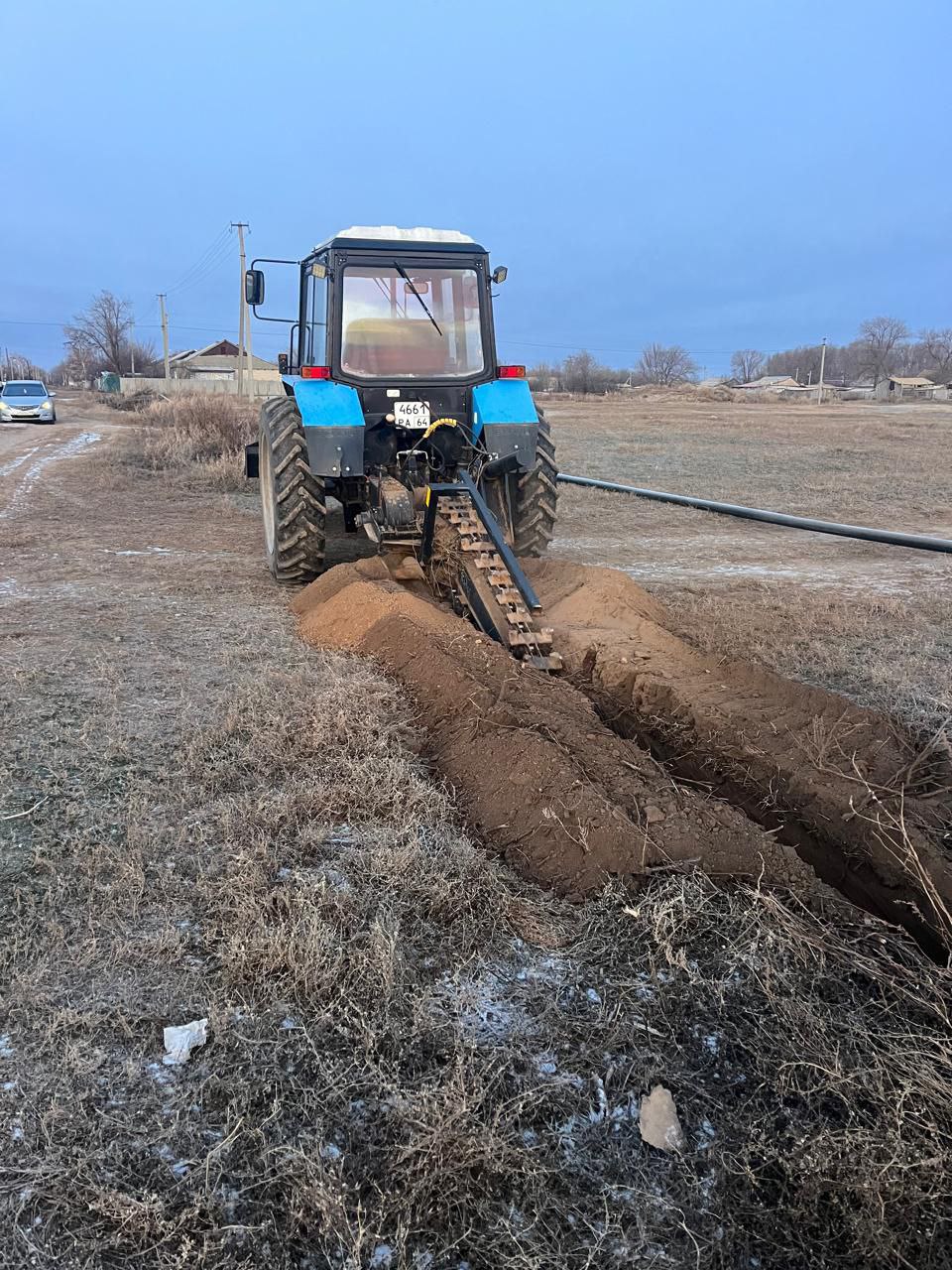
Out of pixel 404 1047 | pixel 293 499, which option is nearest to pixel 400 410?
pixel 293 499

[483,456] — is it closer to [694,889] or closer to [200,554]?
[200,554]

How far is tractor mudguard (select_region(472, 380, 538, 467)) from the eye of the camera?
7160 mm

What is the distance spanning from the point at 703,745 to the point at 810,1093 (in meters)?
2.13

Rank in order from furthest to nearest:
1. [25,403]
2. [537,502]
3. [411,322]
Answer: [25,403] < [537,502] < [411,322]

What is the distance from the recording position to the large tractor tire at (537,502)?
7555 millimetres

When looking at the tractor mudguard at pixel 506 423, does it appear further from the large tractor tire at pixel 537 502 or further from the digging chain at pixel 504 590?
the digging chain at pixel 504 590

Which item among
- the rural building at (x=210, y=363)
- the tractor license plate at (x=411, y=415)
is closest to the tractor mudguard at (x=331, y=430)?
the tractor license plate at (x=411, y=415)

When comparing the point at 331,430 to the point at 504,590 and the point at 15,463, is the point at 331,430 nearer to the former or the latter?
the point at 504,590

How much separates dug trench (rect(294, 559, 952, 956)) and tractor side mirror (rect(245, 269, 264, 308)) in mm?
3421

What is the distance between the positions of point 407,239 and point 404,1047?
6621mm

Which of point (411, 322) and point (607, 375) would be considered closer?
point (411, 322)

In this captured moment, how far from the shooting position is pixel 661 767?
377 cm

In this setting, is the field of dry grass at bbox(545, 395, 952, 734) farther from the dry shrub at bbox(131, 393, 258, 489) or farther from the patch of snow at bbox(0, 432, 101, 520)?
the patch of snow at bbox(0, 432, 101, 520)

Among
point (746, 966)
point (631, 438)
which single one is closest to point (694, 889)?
point (746, 966)
